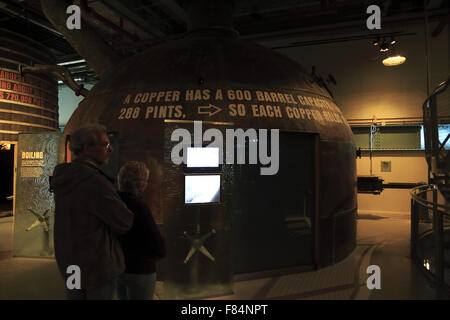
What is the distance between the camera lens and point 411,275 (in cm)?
526

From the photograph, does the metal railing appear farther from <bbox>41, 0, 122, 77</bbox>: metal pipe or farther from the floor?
<bbox>41, 0, 122, 77</bbox>: metal pipe

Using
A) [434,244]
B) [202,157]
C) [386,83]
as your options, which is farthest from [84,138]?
[386,83]

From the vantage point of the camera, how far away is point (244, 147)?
5098mm

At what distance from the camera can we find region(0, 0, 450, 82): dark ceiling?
9.78 m

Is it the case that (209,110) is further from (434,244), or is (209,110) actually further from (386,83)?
(386,83)

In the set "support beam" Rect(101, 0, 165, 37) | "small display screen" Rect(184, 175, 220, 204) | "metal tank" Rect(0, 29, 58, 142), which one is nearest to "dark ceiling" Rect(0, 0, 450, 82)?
"support beam" Rect(101, 0, 165, 37)

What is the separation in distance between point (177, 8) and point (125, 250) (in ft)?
31.8

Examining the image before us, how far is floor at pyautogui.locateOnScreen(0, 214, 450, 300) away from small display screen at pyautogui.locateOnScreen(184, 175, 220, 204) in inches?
54.3

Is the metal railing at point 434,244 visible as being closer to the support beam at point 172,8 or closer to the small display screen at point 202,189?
the small display screen at point 202,189

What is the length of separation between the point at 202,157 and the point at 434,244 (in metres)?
5.46

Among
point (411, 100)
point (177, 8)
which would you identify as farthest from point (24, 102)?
point (411, 100)

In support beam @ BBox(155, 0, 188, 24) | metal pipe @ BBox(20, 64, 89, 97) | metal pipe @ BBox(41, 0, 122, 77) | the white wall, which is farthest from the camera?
the white wall

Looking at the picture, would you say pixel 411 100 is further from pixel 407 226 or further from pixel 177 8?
pixel 177 8

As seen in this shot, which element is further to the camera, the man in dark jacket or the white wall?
the white wall
